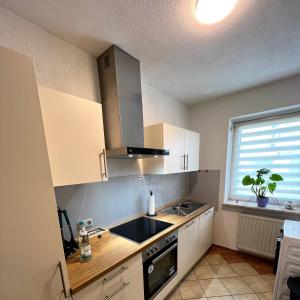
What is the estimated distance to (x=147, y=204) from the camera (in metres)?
2.04

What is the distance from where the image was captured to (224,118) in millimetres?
2422

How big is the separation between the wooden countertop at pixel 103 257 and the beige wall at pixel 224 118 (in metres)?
1.34

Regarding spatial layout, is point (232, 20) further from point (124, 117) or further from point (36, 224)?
point (36, 224)

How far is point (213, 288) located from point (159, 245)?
3.33ft

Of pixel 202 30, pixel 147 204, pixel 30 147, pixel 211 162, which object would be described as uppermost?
pixel 202 30

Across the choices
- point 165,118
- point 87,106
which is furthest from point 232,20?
point 165,118

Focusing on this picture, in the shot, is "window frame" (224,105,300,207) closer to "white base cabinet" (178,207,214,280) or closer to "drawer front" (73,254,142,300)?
"white base cabinet" (178,207,214,280)

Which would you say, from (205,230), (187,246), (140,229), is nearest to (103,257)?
(140,229)

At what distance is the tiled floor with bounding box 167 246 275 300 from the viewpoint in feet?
5.39

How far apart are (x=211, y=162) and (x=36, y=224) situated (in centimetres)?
243

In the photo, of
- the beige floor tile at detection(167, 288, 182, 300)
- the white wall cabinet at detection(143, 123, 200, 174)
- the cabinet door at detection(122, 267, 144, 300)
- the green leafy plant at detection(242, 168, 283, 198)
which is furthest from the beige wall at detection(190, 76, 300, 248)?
the cabinet door at detection(122, 267, 144, 300)

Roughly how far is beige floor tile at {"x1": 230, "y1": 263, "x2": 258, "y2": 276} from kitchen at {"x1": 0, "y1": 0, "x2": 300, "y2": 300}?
0.02 meters

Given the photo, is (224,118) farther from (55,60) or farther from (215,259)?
(55,60)

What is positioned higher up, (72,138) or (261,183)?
(72,138)
